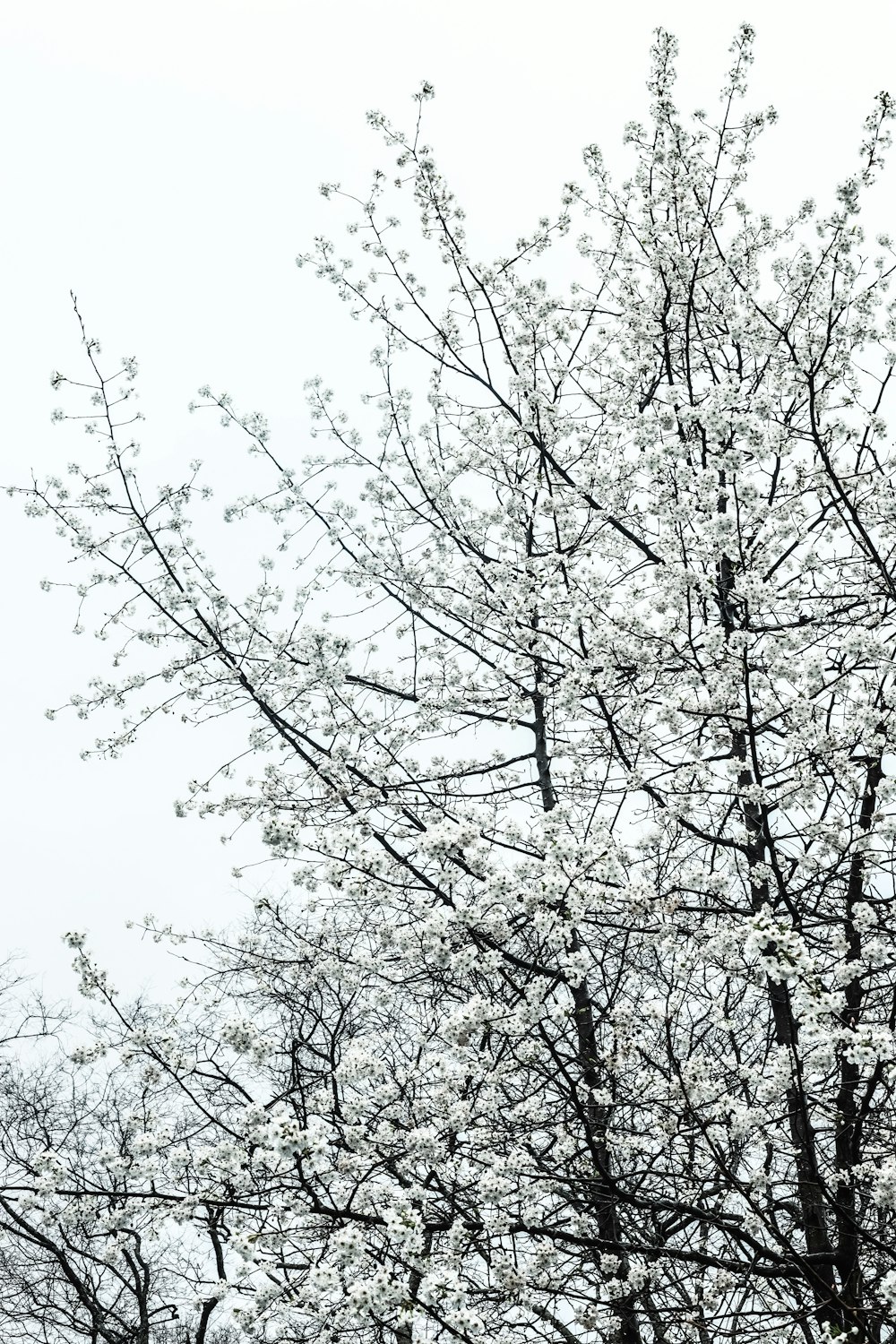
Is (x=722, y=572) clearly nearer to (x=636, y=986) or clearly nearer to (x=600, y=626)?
(x=600, y=626)

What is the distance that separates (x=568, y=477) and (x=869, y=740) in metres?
2.98

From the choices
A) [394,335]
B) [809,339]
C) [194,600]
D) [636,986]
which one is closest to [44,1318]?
[636,986]

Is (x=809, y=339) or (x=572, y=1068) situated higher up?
(x=809, y=339)

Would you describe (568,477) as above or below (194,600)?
above

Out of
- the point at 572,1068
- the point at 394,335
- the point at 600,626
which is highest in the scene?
the point at 394,335

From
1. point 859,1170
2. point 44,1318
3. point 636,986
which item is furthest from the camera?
point 44,1318

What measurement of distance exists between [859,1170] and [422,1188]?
217 centimetres

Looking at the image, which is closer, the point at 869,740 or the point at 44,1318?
the point at 869,740

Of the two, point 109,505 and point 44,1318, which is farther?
point 44,1318

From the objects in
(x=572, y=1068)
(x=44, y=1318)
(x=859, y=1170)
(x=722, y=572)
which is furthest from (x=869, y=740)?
(x=44, y=1318)

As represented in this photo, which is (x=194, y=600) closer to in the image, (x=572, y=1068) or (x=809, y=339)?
(x=572, y=1068)

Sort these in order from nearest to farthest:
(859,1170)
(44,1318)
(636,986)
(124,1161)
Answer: (124,1161), (859,1170), (636,986), (44,1318)

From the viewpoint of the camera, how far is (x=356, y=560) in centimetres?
751

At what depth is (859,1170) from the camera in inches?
185
